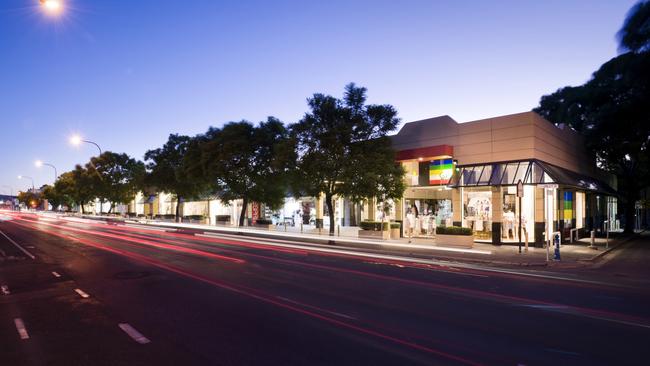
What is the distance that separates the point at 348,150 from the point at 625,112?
909 inches

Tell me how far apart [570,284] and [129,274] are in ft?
45.2

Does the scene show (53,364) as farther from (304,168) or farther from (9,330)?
(304,168)

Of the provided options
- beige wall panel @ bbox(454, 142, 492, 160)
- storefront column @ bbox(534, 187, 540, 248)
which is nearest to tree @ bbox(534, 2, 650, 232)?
beige wall panel @ bbox(454, 142, 492, 160)

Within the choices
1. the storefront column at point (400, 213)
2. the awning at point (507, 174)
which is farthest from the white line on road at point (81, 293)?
the storefront column at point (400, 213)

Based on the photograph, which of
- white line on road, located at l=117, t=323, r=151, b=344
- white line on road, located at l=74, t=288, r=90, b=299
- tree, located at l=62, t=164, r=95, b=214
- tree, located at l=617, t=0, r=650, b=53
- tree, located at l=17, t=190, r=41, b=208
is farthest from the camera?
tree, located at l=17, t=190, r=41, b=208

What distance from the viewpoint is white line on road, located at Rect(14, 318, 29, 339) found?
7.23 metres

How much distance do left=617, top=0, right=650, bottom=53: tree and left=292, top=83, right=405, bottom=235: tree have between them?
56.0ft

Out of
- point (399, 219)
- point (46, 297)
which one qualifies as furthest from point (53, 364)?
point (399, 219)

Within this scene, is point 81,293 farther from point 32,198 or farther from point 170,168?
point 32,198

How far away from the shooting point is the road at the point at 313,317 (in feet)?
20.4

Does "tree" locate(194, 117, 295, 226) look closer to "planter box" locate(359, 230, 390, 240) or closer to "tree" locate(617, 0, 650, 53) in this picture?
"planter box" locate(359, 230, 390, 240)

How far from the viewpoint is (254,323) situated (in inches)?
310

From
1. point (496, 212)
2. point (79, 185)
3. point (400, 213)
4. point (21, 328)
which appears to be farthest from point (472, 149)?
point (79, 185)

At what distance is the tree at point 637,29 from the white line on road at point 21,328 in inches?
1389
